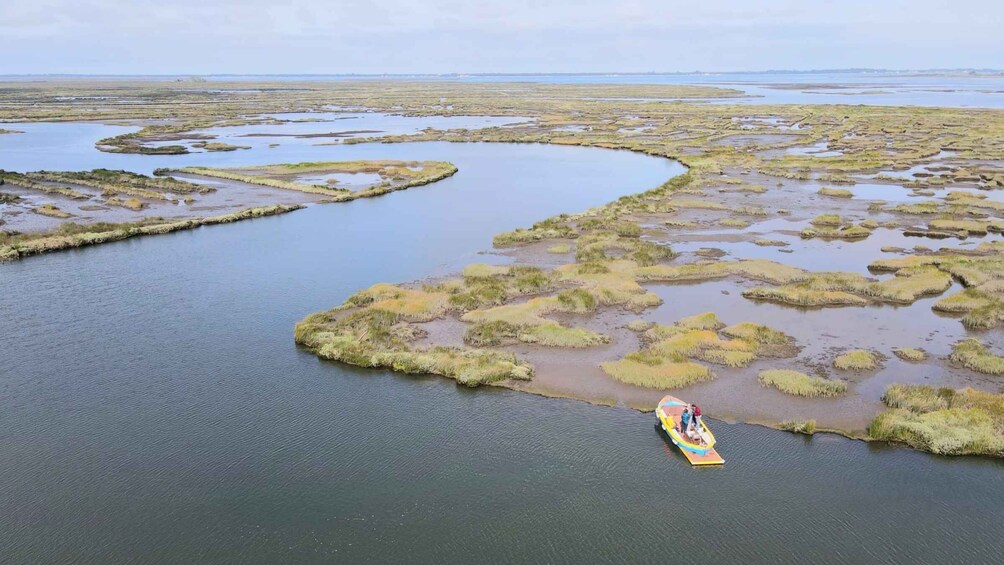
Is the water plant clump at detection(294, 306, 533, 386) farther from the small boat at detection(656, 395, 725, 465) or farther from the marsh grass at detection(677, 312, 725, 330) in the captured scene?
the marsh grass at detection(677, 312, 725, 330)

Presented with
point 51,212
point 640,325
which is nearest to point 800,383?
point 640,325

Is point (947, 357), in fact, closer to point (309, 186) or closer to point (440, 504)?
point (440, 504)

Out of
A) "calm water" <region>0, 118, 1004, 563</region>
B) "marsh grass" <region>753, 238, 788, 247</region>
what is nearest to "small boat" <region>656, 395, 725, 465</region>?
"calm water" <region>0, 118, 1004, 563</region>

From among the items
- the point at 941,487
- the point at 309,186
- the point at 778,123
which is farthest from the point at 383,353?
the point at 778,123

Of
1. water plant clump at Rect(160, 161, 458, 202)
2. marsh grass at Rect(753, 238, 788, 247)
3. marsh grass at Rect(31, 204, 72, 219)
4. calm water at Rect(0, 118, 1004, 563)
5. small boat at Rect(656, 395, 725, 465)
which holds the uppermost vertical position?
water plant clump at Rect(160, 161, 458, 202)

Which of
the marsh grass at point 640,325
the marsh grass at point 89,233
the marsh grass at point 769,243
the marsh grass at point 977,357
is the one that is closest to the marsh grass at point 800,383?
the marsh grass at point 977,357
